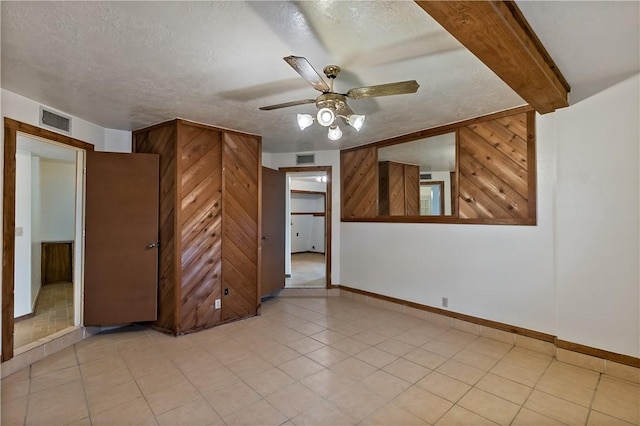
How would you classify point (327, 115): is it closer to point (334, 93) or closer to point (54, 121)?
point (334, 93)

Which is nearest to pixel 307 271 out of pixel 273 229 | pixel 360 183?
pixel 273 229

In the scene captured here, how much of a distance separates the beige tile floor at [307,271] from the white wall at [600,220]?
11.6 feet

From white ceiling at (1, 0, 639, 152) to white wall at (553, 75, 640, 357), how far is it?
0.31 metres

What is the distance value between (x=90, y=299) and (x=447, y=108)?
14.6 ft

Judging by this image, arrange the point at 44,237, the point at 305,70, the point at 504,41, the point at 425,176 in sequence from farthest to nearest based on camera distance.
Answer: the point at 44,237 < the point at 425,176 < the point at 305,70 < the point at 504,41

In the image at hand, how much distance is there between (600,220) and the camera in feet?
8.45

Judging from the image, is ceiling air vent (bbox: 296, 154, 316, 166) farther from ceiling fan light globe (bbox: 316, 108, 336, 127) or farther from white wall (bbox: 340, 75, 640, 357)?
ceiling fan light globe (bbox: 316, 108, 336, 127)

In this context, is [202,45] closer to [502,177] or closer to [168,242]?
[168,242]

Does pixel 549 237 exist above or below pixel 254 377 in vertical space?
above

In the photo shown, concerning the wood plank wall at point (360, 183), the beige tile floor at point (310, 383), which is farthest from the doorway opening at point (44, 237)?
the wood plank wall at point (360, 183)

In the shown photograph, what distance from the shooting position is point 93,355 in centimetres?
294

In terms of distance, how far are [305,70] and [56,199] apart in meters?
6.18

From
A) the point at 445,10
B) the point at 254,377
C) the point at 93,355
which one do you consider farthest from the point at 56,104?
the point at 445,10

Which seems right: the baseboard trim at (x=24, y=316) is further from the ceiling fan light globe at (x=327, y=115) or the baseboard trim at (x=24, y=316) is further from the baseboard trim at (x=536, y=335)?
the baseboard trim at (x=536, y=335)
